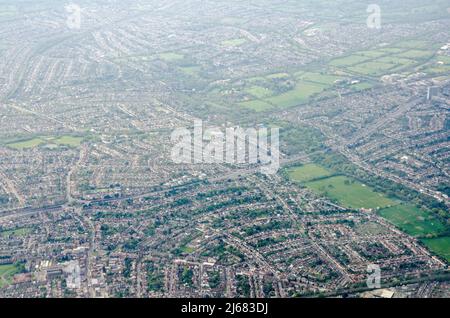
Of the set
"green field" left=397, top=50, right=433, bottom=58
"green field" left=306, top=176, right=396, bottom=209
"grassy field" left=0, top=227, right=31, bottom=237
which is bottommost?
"green field" left=306, top=176, right=396, bottom=209

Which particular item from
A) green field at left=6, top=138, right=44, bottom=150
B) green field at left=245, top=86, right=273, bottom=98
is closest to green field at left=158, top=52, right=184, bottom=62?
green field at left=245, top=86, right=273, bottom=98

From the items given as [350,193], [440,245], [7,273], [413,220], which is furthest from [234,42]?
[7,273]

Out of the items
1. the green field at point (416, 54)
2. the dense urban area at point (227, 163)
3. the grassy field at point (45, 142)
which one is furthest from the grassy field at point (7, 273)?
the green field at point (416, 54)

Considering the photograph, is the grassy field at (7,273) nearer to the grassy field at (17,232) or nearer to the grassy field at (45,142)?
the grassy field at (17,232)

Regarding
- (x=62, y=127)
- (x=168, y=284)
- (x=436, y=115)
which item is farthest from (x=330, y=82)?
(x=168, y=284)

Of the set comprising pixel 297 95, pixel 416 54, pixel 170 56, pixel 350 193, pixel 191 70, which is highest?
pixel 170 56

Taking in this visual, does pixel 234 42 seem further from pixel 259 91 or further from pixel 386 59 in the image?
pixel 386 59

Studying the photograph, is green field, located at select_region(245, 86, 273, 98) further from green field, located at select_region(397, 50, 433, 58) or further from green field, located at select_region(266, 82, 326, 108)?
green field, located at select_region(397, 50, 433, 58)
